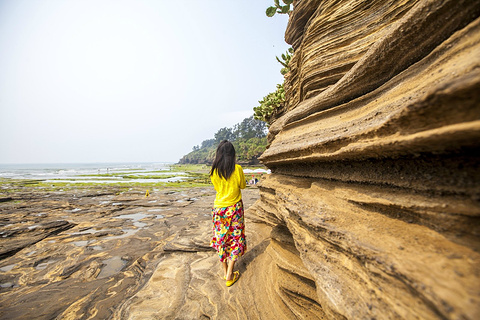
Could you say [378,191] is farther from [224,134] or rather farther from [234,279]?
[224,134]

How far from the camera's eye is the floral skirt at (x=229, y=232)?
3773mm

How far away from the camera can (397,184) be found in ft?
6.36

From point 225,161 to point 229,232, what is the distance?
1332mm

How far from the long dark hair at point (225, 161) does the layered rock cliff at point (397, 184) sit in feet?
3.41

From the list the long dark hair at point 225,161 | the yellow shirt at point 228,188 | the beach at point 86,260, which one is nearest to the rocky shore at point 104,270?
the beach at point 86,260

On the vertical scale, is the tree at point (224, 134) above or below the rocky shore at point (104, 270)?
above

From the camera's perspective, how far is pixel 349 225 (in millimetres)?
2080

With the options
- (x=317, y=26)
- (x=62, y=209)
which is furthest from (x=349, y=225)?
(x=62, y=209)

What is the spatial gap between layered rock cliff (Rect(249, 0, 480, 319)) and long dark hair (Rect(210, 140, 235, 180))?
1.04m

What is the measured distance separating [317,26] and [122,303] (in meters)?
6.70

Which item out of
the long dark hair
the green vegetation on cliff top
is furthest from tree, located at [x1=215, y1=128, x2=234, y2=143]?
the long dark hair

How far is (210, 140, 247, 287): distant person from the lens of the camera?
3.71 m

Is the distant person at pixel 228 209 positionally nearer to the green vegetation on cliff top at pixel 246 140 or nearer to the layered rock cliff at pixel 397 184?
the layered rock cliff at pixel 397 184

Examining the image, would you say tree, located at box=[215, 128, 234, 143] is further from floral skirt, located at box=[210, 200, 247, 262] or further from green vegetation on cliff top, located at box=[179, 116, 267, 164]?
floral skirt, located at box=[210, 200, 247, 262]
